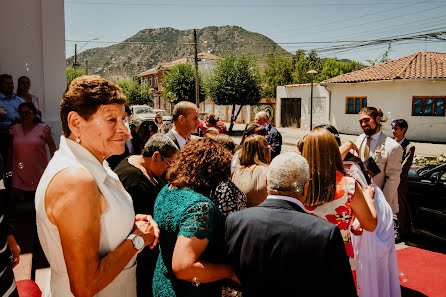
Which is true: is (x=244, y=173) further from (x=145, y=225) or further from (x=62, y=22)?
(x=62, y=22)

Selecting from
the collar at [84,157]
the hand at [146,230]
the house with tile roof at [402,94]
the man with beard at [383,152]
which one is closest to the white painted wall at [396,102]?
the house with tile roof at [402,94]

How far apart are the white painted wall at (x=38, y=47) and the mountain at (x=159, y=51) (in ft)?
464

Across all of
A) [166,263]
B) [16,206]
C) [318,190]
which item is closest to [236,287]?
[166,263]

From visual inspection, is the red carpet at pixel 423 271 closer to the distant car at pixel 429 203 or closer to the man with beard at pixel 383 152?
the distant car at pixel 429 203

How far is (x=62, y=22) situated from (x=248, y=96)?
20175 mm

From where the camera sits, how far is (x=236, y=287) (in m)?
1.97

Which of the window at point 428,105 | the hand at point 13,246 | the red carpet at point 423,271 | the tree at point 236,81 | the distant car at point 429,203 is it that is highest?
the tree at point 236,81

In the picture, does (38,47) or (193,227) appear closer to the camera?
(193,227)

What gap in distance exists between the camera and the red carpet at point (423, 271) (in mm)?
3686

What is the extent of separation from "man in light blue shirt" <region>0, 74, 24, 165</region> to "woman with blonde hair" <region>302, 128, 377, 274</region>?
5061 mm

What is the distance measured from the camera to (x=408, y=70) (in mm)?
21438

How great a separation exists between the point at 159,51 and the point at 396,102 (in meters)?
162

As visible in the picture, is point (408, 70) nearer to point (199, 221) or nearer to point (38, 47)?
point (38, 47)

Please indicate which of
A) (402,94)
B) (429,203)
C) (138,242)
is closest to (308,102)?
(402,94)
